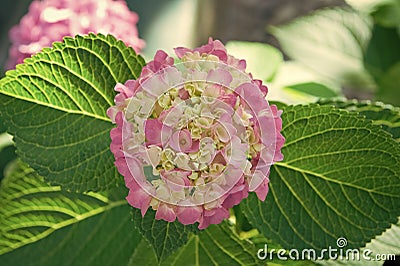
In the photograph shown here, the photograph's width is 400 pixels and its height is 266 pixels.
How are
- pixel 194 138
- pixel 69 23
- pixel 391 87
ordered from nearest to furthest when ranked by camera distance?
pixel 194 138 → pixel 69 23 → pixel 391 87

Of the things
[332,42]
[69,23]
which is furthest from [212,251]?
[332,42]

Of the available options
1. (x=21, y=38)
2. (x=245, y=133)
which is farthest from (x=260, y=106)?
(x=21, y=38)

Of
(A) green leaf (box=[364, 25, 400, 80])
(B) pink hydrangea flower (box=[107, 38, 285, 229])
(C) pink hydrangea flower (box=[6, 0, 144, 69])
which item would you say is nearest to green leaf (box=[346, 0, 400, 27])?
(A) green leaf (box=[364, 25, 400, 80])

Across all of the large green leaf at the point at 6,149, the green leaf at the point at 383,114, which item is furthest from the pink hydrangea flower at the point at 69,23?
the green leaf at the point at 383,114

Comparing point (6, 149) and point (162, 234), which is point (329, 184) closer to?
point (162, 234)

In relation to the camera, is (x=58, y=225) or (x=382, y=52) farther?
(x=382, y=52)

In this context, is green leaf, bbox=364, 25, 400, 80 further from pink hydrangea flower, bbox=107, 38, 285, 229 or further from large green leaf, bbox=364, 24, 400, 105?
pink hydrangea flower, bbox=107, 38, 285, 229

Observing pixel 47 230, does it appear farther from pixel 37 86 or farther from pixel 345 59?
pixel 345 59
